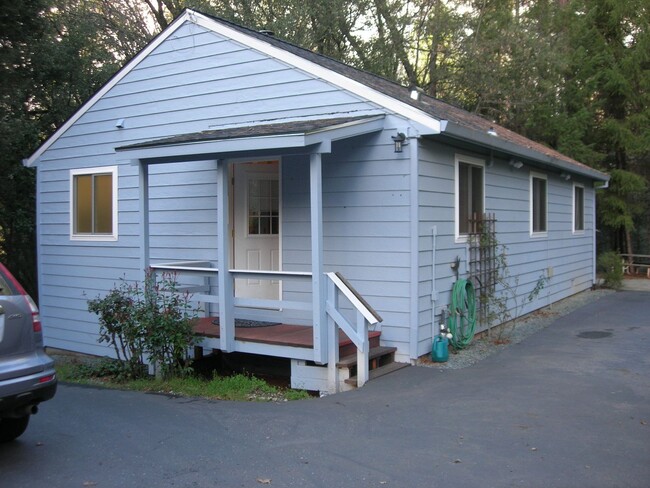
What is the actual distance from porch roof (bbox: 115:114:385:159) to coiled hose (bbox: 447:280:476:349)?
7.96 ft

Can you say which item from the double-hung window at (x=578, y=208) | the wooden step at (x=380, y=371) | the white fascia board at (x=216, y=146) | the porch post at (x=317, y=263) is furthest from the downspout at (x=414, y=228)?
the double-hung window at (x=578, y=208)

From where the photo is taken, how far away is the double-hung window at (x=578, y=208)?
14.8m

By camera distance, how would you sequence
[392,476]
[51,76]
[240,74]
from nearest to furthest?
[392,476], [240,74], [51,76]

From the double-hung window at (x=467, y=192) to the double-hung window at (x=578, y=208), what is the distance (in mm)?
6448

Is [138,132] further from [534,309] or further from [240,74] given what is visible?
[534,309]

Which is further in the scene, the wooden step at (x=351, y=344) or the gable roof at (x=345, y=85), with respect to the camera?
the gable roof at (x=345, y=85)

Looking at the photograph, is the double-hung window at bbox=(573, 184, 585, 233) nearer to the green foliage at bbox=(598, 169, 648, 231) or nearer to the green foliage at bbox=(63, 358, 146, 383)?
the green foliage at bbox=(598, 169, 648, 231)

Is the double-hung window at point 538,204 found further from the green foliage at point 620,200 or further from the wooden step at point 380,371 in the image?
the green foliage at point 620,200

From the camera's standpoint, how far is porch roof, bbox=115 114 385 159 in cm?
679

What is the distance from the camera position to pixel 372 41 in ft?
69.1

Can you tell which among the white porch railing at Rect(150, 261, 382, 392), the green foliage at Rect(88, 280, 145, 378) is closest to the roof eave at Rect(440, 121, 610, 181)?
the white porch railing at Rect(150, 261, 382, 392)

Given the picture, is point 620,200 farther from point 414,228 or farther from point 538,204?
point 414,228

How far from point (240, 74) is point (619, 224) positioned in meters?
15.9

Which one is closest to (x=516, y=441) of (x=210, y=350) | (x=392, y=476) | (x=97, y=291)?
(x=392, y=476)
